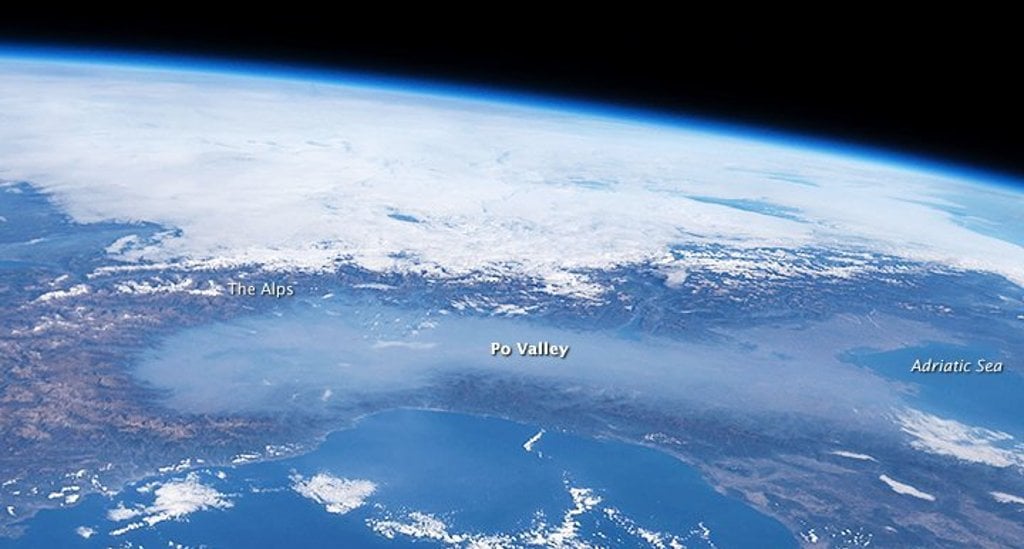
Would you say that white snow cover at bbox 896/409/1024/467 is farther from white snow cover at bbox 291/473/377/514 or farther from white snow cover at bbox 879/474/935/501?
white snow cover at bbox 291/473/377/514

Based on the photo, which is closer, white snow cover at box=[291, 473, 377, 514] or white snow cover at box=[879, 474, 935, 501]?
white snow cover at box=[291, 473, 377, 514]

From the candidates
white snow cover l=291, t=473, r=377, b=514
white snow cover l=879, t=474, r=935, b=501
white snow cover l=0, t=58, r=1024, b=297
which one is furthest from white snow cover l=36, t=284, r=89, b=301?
white snow cover l=879, t=474, r=935, b=501

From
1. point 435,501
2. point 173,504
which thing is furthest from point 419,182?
point 173,504

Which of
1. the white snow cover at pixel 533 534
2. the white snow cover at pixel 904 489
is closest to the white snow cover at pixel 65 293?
the white snow cover at pixel 533 534

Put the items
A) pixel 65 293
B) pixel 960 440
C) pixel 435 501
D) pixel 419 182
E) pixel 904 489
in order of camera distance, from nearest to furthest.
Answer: pixel 435 501 → pixel 904 489 → pixel 960 440 → pixel 65 293 → pixel 419 182

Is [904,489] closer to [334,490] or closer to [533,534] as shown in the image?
[533,534]
